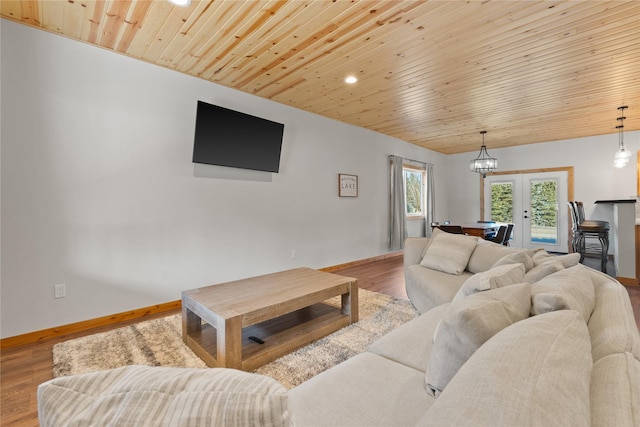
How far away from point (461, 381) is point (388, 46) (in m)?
2.78

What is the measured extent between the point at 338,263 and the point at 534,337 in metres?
4.28

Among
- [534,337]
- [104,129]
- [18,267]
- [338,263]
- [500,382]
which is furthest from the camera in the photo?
[338,263]

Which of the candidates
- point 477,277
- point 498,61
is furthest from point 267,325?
point 498,61

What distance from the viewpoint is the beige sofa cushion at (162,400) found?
390 mm

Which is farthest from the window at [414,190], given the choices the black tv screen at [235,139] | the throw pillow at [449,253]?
the throw pillow at [449,253]

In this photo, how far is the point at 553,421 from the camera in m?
0.48

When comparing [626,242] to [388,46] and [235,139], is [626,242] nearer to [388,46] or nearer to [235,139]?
[388,46]

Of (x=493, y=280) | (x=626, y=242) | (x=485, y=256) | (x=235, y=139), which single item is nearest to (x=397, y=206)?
(x=626, y=242)

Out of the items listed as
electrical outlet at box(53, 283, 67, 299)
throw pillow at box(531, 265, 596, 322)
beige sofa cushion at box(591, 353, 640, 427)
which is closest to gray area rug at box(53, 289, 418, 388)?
electrical outlet at box(53, 283, 67, 299)

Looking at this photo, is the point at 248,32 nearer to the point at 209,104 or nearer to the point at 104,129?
the point at 209,104

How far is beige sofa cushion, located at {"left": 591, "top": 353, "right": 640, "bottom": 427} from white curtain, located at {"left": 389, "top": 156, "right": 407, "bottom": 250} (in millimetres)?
5192

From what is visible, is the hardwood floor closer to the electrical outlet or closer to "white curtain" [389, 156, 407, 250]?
the electrical outlet

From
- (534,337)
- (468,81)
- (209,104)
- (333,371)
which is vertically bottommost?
(333,371)

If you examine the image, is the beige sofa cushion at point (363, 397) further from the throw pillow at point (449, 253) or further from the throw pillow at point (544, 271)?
the throw pillow at point (449, 253)
